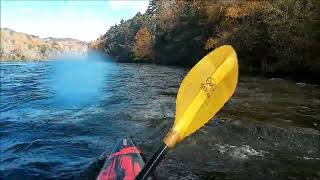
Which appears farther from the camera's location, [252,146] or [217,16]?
[217,16]

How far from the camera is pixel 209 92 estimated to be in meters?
3.88

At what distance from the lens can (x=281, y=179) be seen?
6.50m

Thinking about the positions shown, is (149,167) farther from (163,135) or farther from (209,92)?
(163,135)

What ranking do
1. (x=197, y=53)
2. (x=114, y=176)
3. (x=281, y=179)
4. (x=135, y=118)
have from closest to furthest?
1. (x=114, y=176)
2. (x=281, y=179)
3. (x=135, y=118)
4. (x=197, y=53)

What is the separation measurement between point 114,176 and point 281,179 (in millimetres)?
2958

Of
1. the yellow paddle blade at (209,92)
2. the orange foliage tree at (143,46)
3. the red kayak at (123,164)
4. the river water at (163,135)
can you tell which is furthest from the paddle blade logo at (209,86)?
the orange foliage tree at (143,46)

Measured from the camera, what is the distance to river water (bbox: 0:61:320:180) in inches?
274

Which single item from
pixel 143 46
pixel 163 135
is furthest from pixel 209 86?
pixel 143 46

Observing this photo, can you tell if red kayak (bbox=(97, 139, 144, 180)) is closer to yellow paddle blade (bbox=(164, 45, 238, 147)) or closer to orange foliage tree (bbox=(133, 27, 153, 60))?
yellow paddle blade (bbox=(164, 45, 238, 147))

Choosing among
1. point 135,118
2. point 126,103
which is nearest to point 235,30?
point 126,103

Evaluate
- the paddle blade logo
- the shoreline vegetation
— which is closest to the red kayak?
the paddle blade logo

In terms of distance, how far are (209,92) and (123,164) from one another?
7.33 feet

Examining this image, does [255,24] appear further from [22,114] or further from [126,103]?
[22,114]

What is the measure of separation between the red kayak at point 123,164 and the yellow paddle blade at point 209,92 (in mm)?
1687
